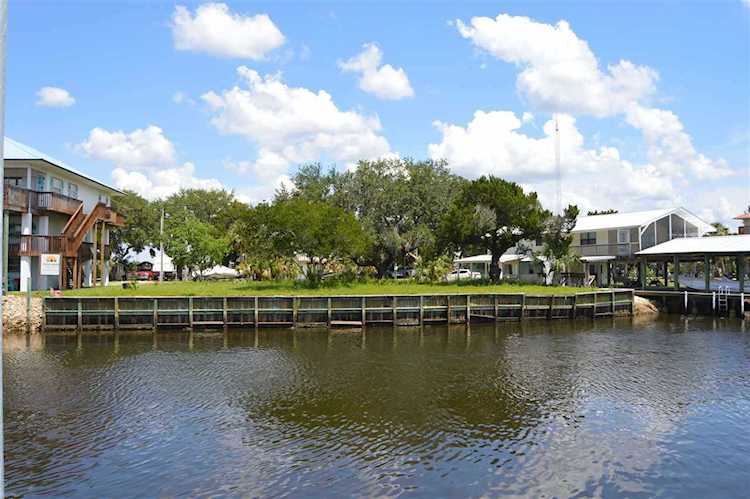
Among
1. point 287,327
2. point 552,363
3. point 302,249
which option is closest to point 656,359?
point 552,363

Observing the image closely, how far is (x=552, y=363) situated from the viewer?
81.7 ft

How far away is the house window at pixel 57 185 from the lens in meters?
42.1

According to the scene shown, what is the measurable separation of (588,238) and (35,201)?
49046 millimetres

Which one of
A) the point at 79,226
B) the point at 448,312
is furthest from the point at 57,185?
the point at 448,312

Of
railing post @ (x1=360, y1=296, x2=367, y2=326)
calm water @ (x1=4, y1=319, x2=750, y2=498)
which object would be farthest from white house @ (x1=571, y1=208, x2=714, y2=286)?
railing post @ (x1=360, y1=296, x2=367, y2=326)

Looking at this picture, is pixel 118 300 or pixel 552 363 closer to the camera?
pixel 552 363

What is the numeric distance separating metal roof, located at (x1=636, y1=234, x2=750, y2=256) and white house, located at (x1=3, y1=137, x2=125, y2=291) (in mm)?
45586

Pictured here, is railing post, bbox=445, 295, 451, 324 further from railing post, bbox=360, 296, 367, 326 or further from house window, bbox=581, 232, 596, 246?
house window, bbox=581, 232, 596, 246

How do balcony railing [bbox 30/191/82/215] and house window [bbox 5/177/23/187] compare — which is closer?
balcony railing [bbox 30/191/82/215]

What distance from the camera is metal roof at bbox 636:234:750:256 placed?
42.7 meters

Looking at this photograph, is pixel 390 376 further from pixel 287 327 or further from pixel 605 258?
pixel 605 258

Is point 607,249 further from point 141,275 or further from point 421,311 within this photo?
point 141,275

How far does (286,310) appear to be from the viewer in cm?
3534

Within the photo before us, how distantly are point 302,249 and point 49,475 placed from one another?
33246mm
